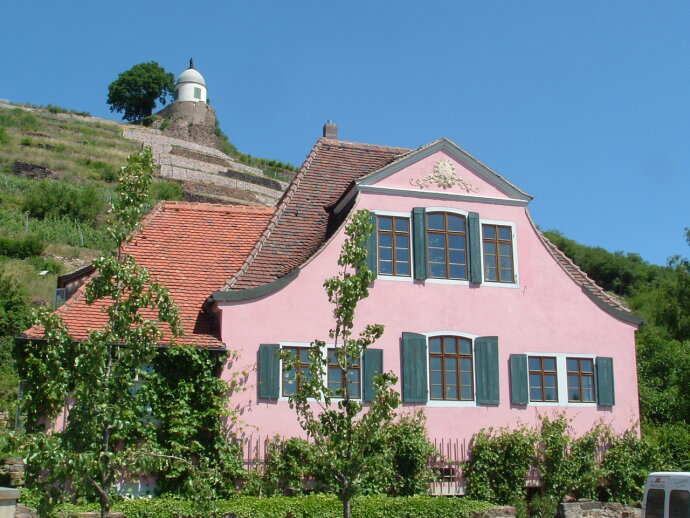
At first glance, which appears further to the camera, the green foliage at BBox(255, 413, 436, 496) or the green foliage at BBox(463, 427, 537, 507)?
the green foliage at BBox(463, 427, 537, 507)

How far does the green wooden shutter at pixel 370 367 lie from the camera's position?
730 inches

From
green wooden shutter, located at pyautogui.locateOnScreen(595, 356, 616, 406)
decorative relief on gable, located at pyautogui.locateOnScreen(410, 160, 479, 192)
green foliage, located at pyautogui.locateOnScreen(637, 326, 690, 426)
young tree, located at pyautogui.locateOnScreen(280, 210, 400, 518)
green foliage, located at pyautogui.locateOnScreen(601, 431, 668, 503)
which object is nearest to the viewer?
young tree, located at pyautogui.locateOnScreen(280, 210, 400, 518)

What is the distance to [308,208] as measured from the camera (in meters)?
21.7

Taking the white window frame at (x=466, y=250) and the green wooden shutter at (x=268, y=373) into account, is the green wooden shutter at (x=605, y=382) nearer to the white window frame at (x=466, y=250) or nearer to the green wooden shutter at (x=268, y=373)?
the white window frame at (x=466, y=250)

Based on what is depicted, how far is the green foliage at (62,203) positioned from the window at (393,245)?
45.5 m

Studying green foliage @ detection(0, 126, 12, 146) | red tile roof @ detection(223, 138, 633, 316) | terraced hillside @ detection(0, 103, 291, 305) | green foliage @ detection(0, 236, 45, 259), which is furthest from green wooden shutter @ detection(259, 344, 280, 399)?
green foliage @ detection(0, 126, 12, 146)

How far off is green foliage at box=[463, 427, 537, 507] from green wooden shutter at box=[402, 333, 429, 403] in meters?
1.55

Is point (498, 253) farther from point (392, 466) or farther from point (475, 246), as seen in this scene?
point (392, 466)

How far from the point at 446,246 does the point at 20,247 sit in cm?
3566

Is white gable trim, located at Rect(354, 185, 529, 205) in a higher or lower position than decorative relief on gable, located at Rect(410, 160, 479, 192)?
lower

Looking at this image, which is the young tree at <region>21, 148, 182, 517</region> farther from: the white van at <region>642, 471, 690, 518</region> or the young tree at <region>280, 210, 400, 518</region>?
the white van at <region>642, 471, 690, 518</region>

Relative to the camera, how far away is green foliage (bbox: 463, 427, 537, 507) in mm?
18609

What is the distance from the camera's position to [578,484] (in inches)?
754

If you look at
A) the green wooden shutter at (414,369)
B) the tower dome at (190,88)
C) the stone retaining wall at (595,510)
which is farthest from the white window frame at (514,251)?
the tower dome at (190,88)
